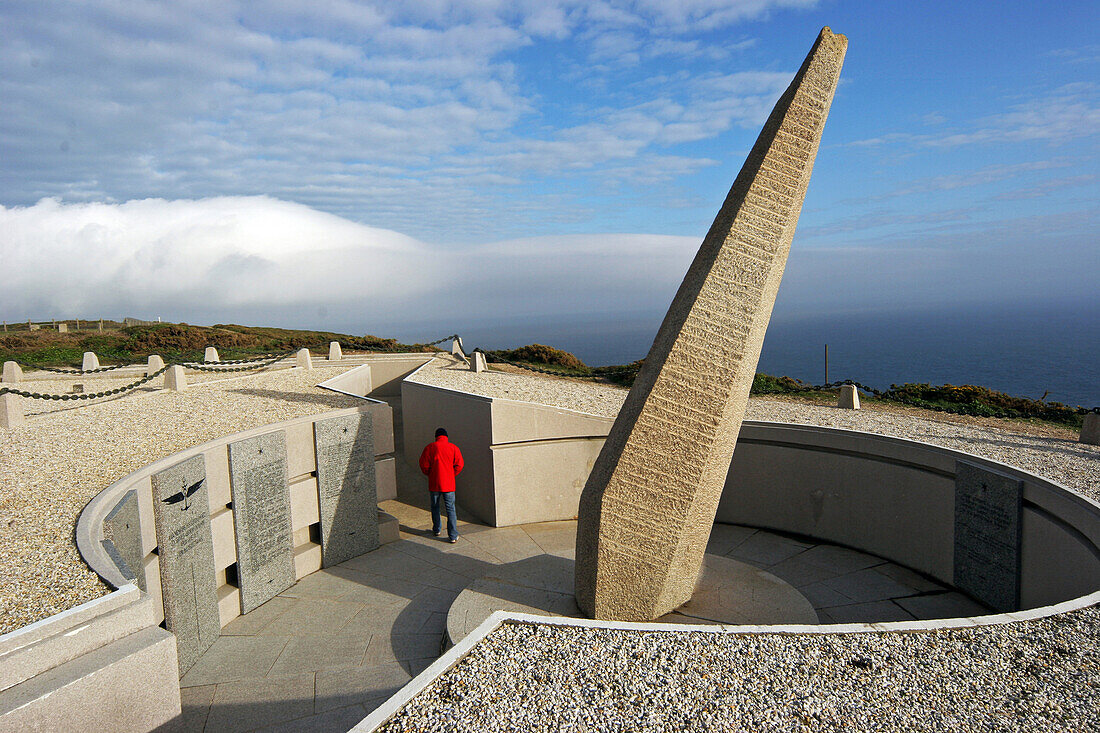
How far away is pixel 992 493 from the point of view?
301 inches

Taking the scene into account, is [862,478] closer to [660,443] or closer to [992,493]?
[992,493]

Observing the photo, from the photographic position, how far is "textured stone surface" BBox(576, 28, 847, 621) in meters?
6.04

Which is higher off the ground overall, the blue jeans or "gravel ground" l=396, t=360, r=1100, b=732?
"gravel ground" l=396, t=360, r=1100, b=732

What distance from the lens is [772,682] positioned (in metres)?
3.87

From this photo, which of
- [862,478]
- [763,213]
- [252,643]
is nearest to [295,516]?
[252,643]

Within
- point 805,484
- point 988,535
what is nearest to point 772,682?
point 988,535

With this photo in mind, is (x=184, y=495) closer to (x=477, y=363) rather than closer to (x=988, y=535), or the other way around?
(x=988, y=535)

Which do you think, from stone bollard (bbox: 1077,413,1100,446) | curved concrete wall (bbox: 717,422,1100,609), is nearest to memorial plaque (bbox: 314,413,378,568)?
curved concrete wall (bbox: 717,422,1100,609)

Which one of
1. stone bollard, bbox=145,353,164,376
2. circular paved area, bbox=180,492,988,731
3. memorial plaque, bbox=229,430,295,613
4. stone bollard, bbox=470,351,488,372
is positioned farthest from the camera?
stone bollard, bbox=470,351,488,372

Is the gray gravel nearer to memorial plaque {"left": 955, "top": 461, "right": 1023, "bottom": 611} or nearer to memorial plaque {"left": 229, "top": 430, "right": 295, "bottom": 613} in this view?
memorial plaque {"left": 955, "top": 461, "right": 1023, "bottom": 611}

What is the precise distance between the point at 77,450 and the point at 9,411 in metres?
2.47

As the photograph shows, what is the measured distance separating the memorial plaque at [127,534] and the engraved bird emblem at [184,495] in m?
0.54

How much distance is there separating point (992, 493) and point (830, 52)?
5523 mm

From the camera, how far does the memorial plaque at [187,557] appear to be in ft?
21.1
